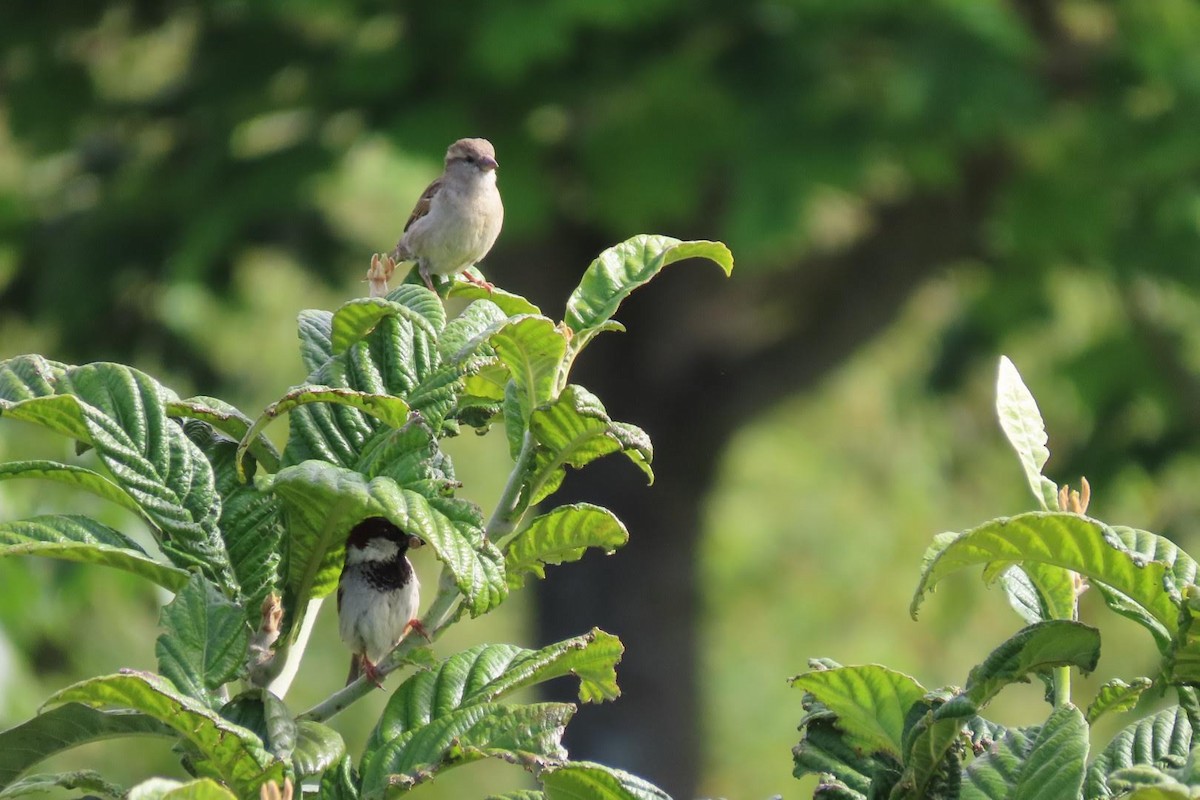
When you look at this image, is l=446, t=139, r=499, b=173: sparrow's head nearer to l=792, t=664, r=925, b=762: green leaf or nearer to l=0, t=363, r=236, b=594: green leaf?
l=0, t=363, r=236, b=594: green leaf

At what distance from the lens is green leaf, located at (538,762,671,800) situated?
1499mm

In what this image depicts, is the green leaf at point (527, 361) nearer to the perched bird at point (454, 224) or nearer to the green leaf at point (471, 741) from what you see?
the green leaf at point (471, 741)

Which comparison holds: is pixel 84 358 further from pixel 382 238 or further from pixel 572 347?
pixel 572 347

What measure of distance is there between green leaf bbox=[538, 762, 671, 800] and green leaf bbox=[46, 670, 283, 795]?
272mm

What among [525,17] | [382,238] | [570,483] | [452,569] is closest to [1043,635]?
[452,569]

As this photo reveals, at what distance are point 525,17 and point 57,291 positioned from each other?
388 centimetres

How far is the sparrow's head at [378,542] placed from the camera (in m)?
2.28

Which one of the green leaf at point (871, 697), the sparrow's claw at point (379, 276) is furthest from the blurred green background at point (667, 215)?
the green leaf at point (871, 697)

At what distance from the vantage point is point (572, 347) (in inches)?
68.2

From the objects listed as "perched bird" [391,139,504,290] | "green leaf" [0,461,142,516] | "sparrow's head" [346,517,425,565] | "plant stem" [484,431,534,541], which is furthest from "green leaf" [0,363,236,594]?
"perched bird" [391,139,504,290]

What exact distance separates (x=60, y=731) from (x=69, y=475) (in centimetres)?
26

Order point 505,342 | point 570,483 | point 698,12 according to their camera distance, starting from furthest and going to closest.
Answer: point 570,483 < point 698,12 < point 505,342

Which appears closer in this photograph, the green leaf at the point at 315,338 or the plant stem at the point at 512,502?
the plant stem at the point at 512,502

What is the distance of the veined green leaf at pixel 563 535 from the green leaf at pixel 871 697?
0.26 metres
